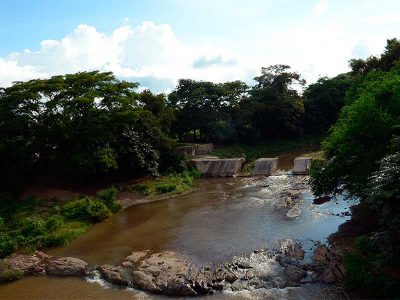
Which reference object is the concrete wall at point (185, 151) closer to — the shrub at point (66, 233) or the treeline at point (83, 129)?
the treeline at point (83, 129)

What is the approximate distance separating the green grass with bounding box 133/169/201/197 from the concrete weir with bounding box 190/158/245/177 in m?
3.48

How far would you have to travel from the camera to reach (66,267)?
1941 centimetres

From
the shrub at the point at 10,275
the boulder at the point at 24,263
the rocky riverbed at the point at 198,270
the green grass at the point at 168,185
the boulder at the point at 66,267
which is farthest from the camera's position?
the green grass at the point at 168,185

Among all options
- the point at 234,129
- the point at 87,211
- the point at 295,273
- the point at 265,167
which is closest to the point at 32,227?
the point at 87,211

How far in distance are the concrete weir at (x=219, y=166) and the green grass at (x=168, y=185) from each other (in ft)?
11.4

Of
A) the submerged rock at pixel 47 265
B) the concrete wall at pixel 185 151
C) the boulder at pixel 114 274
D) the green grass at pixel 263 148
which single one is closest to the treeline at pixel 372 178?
the boulder at pixel 114 274

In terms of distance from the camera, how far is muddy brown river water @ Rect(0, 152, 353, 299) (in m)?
17.3

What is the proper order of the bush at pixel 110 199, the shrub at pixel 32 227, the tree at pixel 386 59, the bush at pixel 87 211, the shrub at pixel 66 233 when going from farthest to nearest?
1. the tree at pixel 386 59
2. the bush at pixel 110 199
3. the bush at pixel 87 211
4. the shrub at pixel 32 227
5. the shrub at pixel 66 233

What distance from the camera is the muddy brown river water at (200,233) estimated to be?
1727 centimetres

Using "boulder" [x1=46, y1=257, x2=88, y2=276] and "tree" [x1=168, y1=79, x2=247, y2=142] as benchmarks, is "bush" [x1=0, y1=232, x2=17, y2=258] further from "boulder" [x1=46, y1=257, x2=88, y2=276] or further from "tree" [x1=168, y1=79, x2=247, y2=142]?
"tree" [x1=168, y1=79, x2=247, y2=142]

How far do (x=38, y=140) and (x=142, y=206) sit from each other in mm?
9974

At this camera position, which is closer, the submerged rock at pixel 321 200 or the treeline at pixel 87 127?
the submerged rock at pixel 321 200

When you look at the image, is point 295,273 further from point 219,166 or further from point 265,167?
point 219,166

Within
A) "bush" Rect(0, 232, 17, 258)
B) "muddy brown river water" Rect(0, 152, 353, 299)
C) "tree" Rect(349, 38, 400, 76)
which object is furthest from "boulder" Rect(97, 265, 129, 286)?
"tree" Rect(349, 38, 400, 76)
